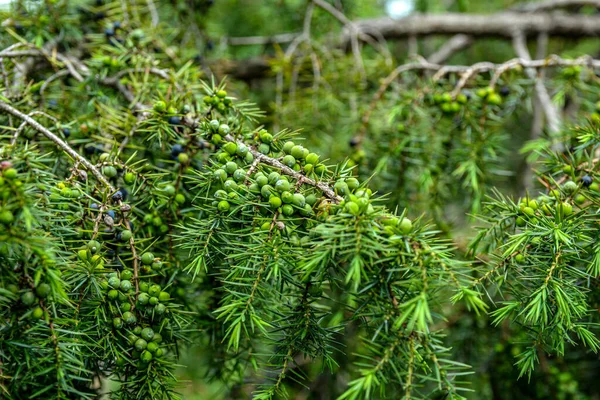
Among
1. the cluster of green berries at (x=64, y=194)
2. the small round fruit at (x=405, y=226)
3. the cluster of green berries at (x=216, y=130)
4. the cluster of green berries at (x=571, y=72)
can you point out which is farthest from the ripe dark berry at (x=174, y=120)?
the cluster of green berries at (x=571, y=72)

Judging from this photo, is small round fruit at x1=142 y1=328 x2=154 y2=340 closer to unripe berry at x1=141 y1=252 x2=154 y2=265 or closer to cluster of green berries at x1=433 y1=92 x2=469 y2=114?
unripe berry at x1=141 y1=252 x2=154 y2=265

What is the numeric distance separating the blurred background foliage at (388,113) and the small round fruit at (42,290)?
0.78 m

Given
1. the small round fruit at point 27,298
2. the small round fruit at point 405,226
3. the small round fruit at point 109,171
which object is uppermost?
the small round fruit at point 109,171

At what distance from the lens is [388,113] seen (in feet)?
7.15

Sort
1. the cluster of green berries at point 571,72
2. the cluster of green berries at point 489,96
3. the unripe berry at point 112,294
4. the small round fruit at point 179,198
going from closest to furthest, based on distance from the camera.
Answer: the unripe berry at point 112,294, the small round fruit at point 179,198, the cluster of green berries at point 489,96, the cluster of green berries at point 571,72

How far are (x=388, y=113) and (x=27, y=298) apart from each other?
5.39 ft

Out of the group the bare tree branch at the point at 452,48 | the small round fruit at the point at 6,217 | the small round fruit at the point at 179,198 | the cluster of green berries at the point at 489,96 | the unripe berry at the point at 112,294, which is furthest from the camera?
the bare tree branch at the point at 452,48

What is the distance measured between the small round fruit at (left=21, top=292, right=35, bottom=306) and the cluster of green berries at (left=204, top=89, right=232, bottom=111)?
700 millimetres

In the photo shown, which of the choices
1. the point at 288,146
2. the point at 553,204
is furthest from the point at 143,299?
the point at 553,204

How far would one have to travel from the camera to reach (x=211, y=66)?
8.91 feet

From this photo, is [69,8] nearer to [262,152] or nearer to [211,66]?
[211,66]

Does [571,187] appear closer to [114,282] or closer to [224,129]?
[224,129]

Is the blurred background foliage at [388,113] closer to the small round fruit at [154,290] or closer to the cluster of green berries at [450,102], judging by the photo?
the cluster of green berries at [450,102]

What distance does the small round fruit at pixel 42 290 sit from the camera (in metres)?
0.99
